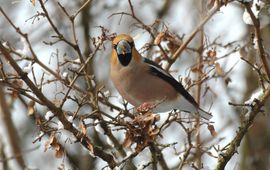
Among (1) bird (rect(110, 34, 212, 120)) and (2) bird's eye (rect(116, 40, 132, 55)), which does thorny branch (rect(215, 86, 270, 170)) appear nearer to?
→ (1) bird (rect(110, 34, 212, 120))

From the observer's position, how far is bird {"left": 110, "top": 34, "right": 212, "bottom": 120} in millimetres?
3803

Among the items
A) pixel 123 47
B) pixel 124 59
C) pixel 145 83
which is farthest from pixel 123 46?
pixel 145 83

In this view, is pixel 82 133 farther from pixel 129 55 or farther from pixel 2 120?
pixel 2 120

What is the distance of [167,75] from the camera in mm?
3818

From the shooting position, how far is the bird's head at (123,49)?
11.4ft

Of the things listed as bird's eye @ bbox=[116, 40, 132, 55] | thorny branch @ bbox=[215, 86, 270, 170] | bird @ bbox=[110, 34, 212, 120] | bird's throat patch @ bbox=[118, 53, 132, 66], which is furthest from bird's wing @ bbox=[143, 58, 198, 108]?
thorny branch @ bbox=[215, 86, 270, 170]

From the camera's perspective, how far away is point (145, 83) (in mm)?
3936

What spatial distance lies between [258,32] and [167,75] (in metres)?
1.27

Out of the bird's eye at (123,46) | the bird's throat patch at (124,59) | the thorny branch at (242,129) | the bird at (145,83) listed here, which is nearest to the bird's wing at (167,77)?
the bird at (145,83)

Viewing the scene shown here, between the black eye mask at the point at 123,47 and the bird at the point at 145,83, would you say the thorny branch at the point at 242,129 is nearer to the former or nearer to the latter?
the bird at the point at 145,83

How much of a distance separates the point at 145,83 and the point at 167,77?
16 cm

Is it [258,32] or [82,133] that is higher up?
[258,32]

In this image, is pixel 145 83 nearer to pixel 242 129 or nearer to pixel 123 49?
pixel 123 49

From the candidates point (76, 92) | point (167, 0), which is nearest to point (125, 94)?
point (76, 92)
